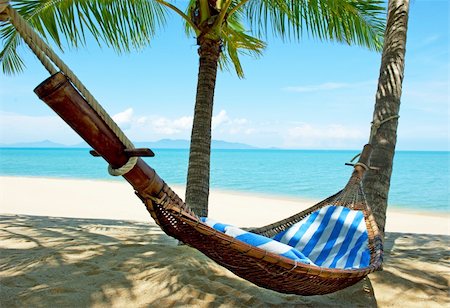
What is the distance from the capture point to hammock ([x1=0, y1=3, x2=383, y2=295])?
1098mm

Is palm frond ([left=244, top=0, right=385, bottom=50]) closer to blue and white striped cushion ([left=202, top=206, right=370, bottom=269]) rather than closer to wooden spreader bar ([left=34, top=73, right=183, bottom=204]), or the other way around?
blue and white striped cushion ([left=202, top=206, right=370, bottom=269])

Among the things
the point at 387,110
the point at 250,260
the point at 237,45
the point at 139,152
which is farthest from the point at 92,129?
the point at 237,45

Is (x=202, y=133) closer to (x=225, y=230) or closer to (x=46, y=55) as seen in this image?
(x=225, y=230)

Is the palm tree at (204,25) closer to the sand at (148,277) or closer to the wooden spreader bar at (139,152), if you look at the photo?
the sand at (148,277)

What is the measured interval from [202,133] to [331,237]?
108cm

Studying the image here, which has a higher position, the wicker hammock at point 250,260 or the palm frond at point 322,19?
the palm frond at point 322,19

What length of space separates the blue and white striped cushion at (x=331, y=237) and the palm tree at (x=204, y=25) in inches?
30.1

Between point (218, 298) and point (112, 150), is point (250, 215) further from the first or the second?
point (112, 150)

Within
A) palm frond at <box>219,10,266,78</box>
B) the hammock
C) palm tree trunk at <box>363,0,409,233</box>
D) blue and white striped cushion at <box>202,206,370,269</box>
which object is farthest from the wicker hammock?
palm frond at <box>219,10,266,78</box>

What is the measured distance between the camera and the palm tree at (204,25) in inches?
103

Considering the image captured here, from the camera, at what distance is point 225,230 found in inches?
62.4

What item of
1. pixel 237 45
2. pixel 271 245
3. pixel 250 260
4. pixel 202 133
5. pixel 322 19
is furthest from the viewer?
pixel 237 45

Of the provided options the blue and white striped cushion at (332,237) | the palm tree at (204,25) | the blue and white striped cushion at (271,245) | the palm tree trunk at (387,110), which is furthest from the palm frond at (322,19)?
the blue and white striped cushion at (271,245)

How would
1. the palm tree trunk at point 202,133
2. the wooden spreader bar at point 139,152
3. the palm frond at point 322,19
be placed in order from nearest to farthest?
the wooden spreader bar at point 139,152, the palm tree trunk at point 202,133, the palm frond at point 322,19
